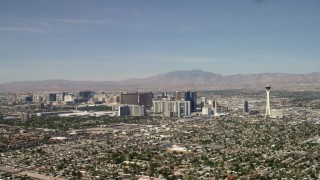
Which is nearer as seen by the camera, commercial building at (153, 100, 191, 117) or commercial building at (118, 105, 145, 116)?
commercial building at (118, 105, 145, 116)

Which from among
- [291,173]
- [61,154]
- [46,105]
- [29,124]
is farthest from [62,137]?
[46,105]

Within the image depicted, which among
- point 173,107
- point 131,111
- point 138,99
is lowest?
point 131,111

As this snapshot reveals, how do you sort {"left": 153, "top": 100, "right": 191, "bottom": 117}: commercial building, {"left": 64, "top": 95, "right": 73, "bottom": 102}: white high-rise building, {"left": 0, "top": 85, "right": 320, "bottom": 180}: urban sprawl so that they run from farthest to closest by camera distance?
{"left": 64, "top": 95, "right": 73, "bottom": 102}: white high-rise building
{"left": 153, "top": 100, "right": 191, "bottom": 117}: commercial building
{"left": 0, "top": 85, "right": 320, "bottom": 180}: urban sprawl

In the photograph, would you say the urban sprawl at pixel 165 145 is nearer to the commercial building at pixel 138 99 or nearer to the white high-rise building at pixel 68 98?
the commercial building at pixel 138 99

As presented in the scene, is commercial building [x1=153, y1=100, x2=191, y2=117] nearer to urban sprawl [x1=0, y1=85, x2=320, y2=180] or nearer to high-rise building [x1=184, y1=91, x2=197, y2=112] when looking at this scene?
urban sprawl [x1=0, y1=85, x2=320, y2=180]

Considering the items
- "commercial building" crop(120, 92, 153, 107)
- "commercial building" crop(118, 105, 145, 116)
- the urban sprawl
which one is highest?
"commercial building" crop(120, 92, 153, 107)

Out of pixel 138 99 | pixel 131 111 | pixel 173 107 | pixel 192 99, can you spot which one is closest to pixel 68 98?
pixel 138 99

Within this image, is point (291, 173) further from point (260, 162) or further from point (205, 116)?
point (205, 116)

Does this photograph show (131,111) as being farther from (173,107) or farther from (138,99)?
(138,99)

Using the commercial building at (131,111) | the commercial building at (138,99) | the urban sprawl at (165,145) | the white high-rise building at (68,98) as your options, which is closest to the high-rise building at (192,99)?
the urban sprawl at (165,145)

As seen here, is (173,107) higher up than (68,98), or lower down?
lower down

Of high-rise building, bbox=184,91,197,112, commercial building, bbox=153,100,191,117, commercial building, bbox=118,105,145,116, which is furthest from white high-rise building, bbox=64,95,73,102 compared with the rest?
high-rise building, bbox=184,91,197,112
